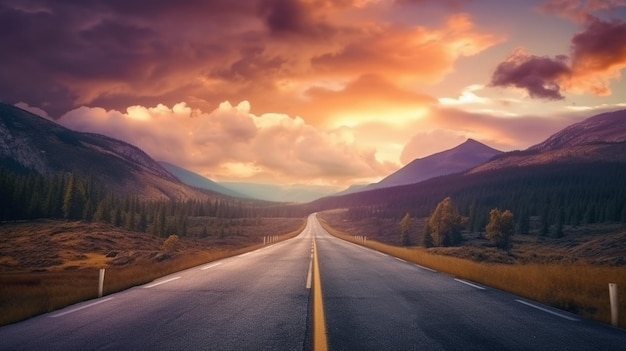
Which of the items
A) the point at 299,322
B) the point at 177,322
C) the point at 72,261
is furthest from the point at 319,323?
the point at 72,261

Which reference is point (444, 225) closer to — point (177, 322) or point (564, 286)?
point (564, 286)

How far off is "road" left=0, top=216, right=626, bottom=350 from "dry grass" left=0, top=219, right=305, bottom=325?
1.25 m

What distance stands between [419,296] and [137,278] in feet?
32.4

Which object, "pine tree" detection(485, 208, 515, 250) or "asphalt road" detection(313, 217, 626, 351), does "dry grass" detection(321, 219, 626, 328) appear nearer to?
"asphalt road" detection(313, 217, 626, 351)

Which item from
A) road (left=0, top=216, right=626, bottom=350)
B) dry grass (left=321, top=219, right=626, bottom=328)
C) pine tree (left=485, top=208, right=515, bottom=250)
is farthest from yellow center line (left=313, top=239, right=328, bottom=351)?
pine tree (left=485, top=208, right=515, bottom=250)

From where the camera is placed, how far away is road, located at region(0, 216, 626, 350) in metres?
6.00

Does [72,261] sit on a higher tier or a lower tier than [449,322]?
lower

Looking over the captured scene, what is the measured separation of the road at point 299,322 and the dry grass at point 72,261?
1.25 metres

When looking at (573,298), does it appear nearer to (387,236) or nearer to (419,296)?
(419,296)

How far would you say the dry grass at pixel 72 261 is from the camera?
10.4 m

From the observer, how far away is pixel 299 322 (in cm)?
729

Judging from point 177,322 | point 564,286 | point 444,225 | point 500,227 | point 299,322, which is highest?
point 500,227

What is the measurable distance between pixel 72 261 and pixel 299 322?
56.5 meters

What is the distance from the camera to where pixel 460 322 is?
748 centimetres
